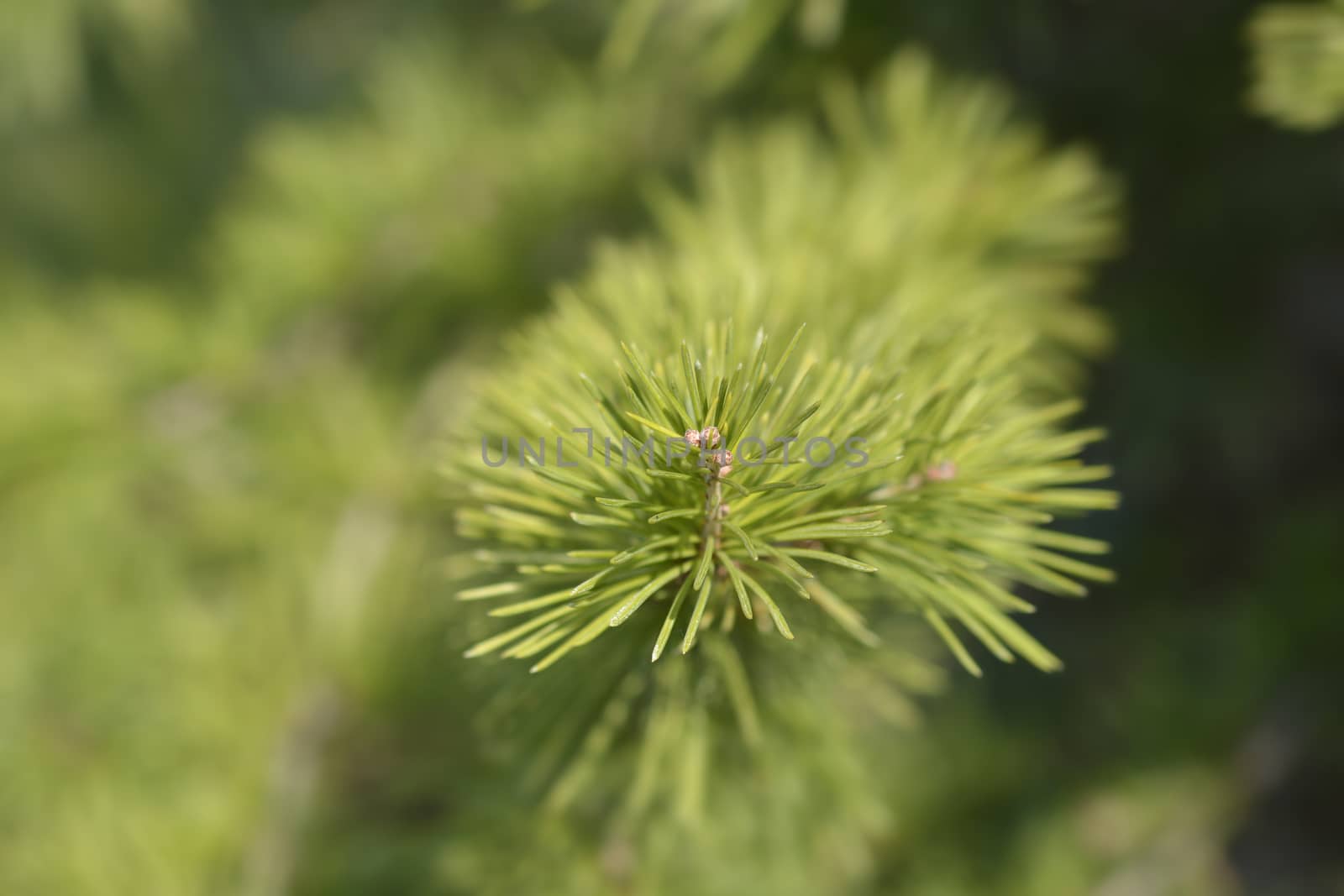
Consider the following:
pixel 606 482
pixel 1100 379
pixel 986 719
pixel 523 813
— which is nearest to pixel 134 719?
pixel 523 813

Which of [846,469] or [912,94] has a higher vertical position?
[912,94]

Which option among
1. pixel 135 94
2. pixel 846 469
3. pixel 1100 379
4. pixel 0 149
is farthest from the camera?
pixel 0 149

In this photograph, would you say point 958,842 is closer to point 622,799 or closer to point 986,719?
point 986,719

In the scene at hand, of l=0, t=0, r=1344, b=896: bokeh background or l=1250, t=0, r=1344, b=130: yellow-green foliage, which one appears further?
l=0, t=0, r=1344, b=896: bokeh background

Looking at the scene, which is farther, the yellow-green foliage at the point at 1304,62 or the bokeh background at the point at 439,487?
the bokeh background at the point at 439,487

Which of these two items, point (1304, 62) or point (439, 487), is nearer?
point (1304, 62)

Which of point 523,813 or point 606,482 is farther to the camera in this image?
point 523,813

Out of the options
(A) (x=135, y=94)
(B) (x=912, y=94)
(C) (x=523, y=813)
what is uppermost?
(A) (x=135, y=94)

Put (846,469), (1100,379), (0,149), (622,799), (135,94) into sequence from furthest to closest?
(0,149) < (135,94) < (1100,379) < (622,799) < (846,469)
